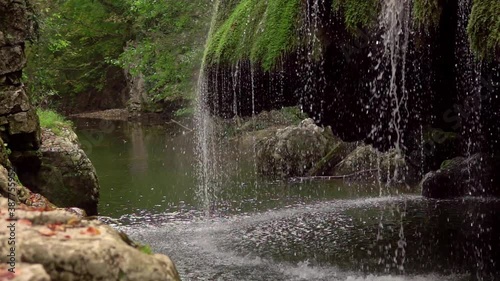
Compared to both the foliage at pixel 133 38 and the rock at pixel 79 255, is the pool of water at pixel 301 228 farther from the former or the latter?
the foliage at pixel 133 38

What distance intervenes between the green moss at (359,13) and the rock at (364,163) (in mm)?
7727

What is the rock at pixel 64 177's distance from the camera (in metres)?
11.4

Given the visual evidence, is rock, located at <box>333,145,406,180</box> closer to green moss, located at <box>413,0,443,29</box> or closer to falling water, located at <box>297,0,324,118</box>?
falling water, located at <box>297,0,324,118</box>

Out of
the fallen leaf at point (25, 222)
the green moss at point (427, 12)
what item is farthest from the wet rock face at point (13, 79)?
the fallen leaf at point (25, 222)

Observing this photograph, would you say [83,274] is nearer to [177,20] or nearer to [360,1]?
[360,1]

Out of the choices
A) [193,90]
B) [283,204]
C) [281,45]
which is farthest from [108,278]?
[193,90]

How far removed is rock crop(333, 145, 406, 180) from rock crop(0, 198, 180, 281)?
12.8 metres

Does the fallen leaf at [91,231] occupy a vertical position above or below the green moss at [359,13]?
below

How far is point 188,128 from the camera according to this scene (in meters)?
29.0

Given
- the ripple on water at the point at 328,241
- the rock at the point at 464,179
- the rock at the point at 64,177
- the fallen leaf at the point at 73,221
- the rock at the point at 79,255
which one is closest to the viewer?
the rock at the point at 79,255

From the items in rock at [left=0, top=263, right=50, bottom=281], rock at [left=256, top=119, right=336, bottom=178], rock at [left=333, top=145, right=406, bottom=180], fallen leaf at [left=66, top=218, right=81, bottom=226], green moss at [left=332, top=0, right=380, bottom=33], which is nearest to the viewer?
rock at [left=0, top=263, right=50, bottom=281]

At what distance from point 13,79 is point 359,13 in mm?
6219

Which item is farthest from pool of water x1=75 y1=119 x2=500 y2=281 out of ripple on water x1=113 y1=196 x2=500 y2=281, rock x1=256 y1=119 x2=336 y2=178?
rock x1=256 y1=119 x2=336 y2=178

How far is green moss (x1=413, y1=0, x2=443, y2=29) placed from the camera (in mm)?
7371
